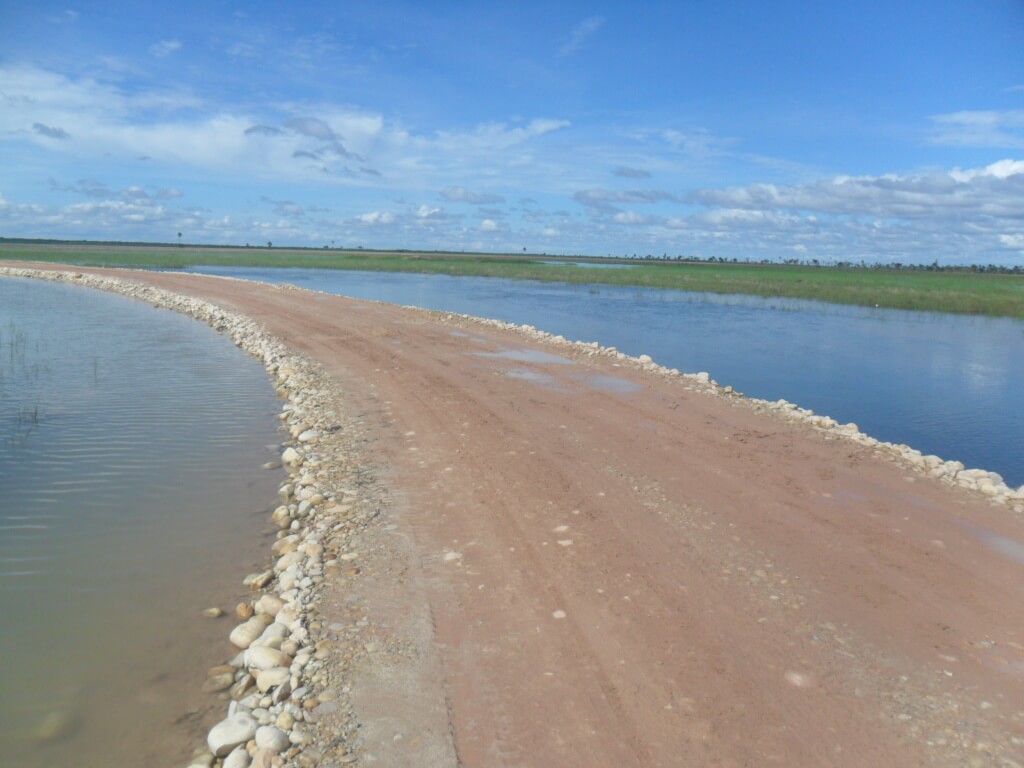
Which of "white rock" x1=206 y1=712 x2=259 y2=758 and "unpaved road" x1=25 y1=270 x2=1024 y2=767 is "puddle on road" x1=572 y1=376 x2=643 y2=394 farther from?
"white rock" x1=206 y1=712 x2=259 y2=758

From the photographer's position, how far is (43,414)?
11836 millimetres

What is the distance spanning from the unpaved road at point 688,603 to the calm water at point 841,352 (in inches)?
224

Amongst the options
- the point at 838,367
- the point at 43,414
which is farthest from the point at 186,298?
the point at 838,367

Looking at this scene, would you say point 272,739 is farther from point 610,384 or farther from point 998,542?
point 610,384

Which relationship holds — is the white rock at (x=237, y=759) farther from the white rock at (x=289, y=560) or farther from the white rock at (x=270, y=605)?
the white rock at (x=289, y=560)

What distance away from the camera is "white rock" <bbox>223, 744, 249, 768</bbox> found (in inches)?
149

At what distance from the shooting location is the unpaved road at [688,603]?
394 centimetres

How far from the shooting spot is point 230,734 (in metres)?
4.01

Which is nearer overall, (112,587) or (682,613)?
(682,613)

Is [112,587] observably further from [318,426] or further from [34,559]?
[318,426]

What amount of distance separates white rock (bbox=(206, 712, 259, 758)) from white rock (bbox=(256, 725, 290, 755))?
110 mm

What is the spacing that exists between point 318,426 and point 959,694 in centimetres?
873

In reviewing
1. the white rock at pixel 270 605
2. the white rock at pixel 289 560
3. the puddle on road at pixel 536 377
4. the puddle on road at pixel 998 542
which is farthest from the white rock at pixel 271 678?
the puddle on road at pixel 536 377

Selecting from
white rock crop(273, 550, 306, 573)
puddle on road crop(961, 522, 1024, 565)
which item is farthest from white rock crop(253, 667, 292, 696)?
puddle on road crop(961, 522, 1024, 565)
